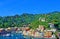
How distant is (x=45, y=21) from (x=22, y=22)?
3509cm

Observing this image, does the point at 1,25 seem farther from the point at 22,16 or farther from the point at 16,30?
the point at 22,16

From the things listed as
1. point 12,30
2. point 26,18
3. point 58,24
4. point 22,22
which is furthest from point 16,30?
point 58,24

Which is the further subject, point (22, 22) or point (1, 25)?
point (22, 22)

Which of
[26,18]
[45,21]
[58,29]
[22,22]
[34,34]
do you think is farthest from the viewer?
[26,18]

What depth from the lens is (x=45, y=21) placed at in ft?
230

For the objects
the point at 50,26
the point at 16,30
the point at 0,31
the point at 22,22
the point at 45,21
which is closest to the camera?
the point at 50,26

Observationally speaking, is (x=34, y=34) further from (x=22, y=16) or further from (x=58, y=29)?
(x=22, y=16)

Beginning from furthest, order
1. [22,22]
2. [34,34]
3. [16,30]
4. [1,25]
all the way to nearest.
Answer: [22,22]
[1,25]
[16,30]
[34,34]

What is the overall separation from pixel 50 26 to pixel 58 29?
467 centimetres

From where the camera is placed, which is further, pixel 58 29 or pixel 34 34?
pixel 34 34

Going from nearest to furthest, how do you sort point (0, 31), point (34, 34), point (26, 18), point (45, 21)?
point (34, 34) → point (45, 21) → point (0, 31) → point (26, 18)

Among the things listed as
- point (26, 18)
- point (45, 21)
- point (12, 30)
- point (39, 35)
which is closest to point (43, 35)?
point (39, 35)

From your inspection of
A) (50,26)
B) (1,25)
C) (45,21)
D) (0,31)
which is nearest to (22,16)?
(1,25)

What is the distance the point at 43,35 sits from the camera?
58.1 m
